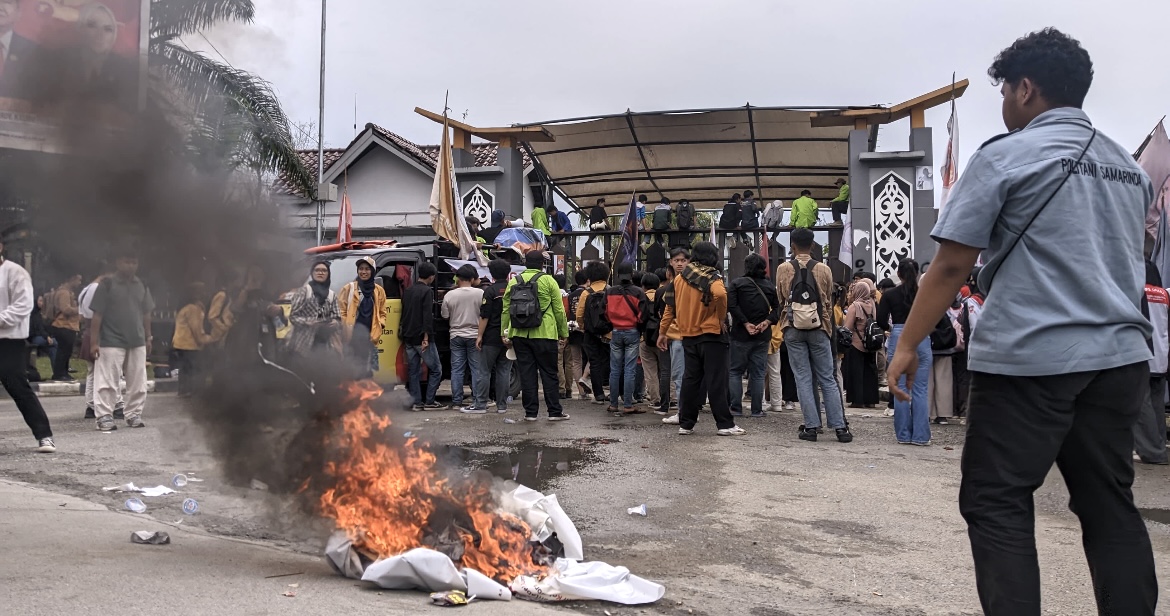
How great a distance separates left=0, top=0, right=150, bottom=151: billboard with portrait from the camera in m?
4.32

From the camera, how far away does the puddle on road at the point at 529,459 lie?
22.4ft

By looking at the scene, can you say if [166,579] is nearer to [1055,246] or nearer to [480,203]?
[1055,246]

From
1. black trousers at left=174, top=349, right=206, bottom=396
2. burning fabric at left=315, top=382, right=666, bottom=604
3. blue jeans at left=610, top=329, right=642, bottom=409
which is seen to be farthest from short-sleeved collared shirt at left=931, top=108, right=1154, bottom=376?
blue jeans at left=610, top=329, right=642, bottom=409

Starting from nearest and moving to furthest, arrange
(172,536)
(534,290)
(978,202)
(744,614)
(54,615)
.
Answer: (978,202)
(54,615)
(744,614)
(172,536)
(534,290)

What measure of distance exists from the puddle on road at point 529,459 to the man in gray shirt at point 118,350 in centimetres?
382

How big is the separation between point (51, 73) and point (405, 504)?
8.88 feet

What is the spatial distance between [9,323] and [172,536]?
12.0 ft

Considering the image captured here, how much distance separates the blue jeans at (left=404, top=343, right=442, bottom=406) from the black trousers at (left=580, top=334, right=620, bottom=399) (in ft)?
6.68

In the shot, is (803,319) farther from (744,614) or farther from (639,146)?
(639,146)

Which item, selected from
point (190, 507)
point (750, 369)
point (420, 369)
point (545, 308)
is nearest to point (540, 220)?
point (420, 369)

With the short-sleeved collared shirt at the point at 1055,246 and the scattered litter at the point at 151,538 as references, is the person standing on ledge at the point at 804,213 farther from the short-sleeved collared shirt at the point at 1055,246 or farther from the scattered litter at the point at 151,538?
the short-sleeved collared shirt at the point at 1055,246

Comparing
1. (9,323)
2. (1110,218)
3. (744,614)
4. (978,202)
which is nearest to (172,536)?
(744,614)

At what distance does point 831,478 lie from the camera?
6.82 metres

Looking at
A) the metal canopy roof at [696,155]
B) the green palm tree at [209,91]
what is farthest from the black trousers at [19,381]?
the metal canopy roof at [696,155]
